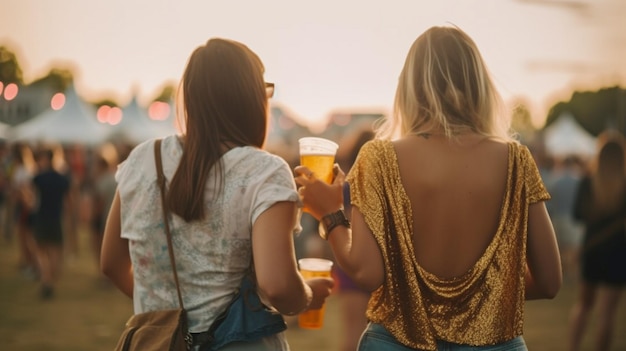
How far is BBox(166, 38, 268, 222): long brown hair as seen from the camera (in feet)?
6.95

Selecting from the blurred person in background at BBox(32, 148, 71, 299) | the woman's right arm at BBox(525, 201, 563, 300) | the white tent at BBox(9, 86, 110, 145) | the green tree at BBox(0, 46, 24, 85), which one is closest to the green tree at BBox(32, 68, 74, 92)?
the green tree at BBox(0, 46, 24, 85)

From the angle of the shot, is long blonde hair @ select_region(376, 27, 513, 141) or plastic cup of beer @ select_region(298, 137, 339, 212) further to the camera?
plastic cup of beer @ select_region(298, 137, 339, 212)

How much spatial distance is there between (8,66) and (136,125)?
4810cm

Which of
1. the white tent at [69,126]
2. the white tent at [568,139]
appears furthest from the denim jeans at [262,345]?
the white tent at [568,139]

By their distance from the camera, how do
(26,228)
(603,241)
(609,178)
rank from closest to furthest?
(603,241) → (609,178) → (26,228)

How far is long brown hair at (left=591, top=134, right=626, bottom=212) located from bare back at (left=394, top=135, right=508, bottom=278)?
483 centimetres

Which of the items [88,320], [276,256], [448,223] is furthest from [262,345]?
[88,320]

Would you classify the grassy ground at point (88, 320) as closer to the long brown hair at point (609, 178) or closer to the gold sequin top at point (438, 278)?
the long brown hair at point (609, 178)

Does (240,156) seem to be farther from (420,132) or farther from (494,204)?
(494,204)

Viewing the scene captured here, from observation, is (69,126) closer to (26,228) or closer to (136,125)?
(136,125)

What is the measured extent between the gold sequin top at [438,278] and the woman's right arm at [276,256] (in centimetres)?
28

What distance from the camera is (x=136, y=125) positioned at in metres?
26.0

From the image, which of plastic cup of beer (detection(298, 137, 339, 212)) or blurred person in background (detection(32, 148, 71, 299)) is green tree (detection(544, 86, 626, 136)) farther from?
plastic cup of beer (detection(298, 137, 339, 212))

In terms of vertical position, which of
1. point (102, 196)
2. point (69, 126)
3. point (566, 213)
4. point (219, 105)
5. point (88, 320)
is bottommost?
point (69, 126)
